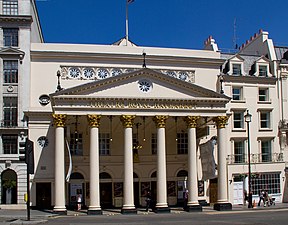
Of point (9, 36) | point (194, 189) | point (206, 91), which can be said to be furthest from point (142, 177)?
point (9, 36)

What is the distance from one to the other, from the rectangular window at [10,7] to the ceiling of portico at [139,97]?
11405 millimetres

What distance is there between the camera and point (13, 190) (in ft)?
139

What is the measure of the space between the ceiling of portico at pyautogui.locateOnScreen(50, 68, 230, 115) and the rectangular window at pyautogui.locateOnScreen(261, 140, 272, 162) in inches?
411

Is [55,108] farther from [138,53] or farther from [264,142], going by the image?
[264,142]

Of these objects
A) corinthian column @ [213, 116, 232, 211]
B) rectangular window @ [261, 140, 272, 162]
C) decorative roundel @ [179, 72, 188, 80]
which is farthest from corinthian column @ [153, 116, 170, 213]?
rectangular window @ [261, 140, 272, 162]

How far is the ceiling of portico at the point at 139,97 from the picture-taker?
3744 centimetres

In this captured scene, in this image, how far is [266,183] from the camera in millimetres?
47562

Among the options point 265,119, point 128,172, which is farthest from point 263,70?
point 128,172

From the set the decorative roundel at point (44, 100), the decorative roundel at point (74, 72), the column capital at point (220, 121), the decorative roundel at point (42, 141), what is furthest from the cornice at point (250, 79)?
the decorative roundel at point (42, 141)

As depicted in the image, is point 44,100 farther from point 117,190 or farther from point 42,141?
point 117,190

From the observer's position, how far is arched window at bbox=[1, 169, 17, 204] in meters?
42.1

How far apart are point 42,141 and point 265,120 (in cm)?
2202

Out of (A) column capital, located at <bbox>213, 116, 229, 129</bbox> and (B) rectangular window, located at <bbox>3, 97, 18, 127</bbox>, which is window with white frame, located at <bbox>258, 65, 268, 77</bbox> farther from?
(B) rectangular window, located at <bbox>3, 97, 18, 127</bbox>

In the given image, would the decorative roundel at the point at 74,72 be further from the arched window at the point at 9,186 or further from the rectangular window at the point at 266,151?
the rectangular window at the point at 266,151
